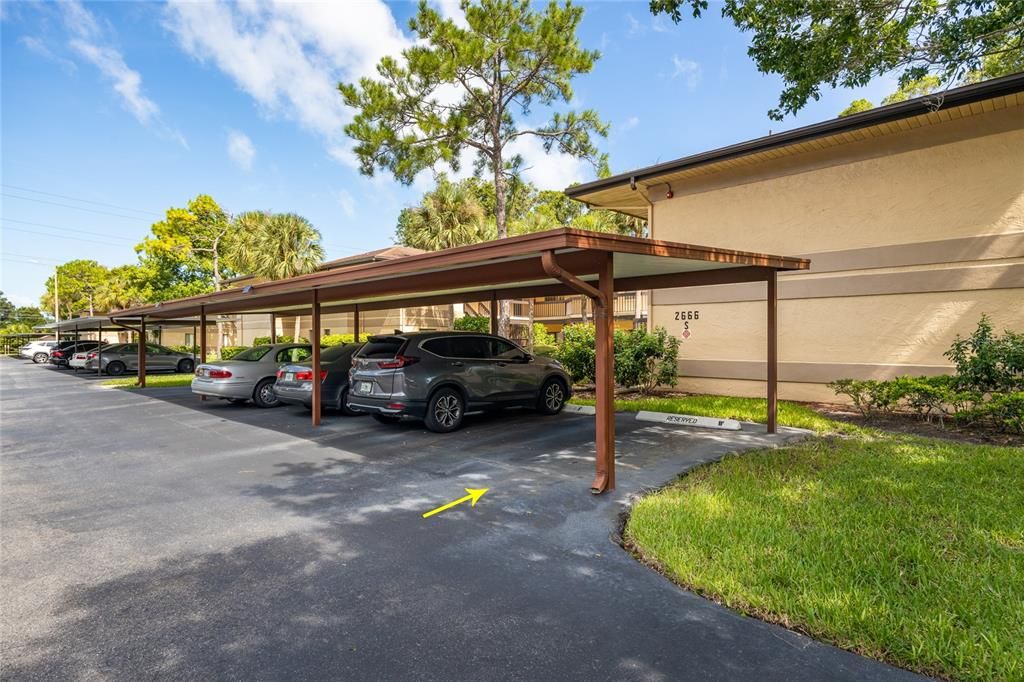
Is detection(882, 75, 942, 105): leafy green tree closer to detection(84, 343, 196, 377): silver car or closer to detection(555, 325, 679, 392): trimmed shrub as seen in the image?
detection(555, 325, 679, 392): trimmed shrub

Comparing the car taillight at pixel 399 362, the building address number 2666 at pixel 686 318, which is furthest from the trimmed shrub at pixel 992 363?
the car taillight at pixel 399 362

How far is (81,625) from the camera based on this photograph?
299 cm

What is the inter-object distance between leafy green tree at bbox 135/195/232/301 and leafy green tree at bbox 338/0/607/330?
28.7 meters

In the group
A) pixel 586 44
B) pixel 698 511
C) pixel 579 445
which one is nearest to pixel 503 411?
pixel 579 445

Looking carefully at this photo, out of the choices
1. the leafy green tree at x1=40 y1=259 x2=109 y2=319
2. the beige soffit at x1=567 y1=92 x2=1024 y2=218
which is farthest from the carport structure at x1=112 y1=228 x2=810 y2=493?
the leafy green tree at x1=40 y1=259 x2=109 y2=319

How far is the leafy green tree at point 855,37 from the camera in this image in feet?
23.7

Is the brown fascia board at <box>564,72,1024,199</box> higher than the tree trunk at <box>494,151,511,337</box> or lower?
lower

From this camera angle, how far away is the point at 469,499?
5.22m

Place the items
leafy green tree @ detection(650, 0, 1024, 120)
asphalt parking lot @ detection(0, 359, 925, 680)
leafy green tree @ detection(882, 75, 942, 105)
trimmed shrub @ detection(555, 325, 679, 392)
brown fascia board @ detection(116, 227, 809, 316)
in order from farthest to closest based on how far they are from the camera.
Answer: leafy green tree @ detection(882, 75, 942, 105)
trimmed shrub @ detection(555, 325, 679, 392)
leafy green tree @ detection(650, 0, 1024, 120)
brown fascia board @ detection(116, 227, 809, 316)
asphalt parking lot @ detection(0, 359, 925, 680)

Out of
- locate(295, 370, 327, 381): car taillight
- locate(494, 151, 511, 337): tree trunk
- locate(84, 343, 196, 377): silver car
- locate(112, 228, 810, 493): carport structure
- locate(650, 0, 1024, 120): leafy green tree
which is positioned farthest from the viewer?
locate(84, 343, 196, 377): silver car

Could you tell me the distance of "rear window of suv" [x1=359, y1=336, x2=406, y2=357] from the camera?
328 inches

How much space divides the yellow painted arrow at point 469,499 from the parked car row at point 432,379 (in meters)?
2.80

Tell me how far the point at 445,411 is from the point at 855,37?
8.12 meters

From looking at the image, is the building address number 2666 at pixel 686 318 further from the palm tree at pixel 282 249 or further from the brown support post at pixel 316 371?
the palm tree at pixel 282 249
